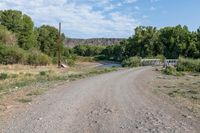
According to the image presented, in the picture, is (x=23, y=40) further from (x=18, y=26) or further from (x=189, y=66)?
(x=189, y=66)

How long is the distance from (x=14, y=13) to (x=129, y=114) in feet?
306

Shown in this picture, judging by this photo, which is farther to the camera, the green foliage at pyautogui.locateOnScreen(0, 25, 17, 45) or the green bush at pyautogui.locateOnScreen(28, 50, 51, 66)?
the green foliage at pyautogui.locateOnScreen(0, 25, 17, 45)

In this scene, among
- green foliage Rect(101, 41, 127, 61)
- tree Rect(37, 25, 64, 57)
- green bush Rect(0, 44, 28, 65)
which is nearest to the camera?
green bush Rect(0, 44, 28, 65)

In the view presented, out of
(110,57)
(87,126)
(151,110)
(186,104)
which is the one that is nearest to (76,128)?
(87,126)

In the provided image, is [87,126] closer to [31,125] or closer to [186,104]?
[31,125]

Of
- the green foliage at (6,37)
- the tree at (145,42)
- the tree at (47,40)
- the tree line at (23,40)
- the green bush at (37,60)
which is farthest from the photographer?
the tree at (47,40)

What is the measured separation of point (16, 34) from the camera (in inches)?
3907

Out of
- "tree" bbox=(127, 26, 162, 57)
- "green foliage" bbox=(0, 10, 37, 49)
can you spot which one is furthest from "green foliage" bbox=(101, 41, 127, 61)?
"green foliage" bbox=(0, 10, 37, 49)

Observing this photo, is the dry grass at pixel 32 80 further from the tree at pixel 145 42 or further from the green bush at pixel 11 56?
the tree at pixel 145 42

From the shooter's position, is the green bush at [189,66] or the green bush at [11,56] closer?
the green bush at [189,66]

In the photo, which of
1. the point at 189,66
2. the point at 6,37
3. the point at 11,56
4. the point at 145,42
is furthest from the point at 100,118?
the point at 145,42

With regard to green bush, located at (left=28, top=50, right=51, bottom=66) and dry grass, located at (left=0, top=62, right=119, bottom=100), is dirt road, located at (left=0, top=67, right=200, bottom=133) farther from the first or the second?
green bush, located at (left=28, top=50, right=51, bottom=66)

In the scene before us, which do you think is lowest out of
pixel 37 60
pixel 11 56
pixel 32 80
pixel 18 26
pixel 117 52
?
pixel 37 60

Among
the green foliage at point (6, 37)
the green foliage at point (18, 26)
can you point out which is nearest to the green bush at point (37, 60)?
the green foliage at point (6, 37)
